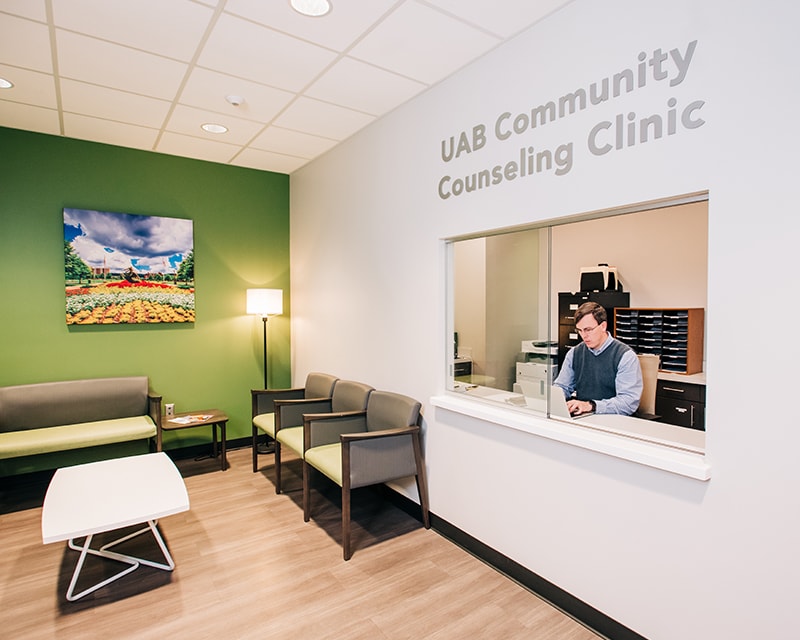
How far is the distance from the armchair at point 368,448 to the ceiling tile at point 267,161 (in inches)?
99.4

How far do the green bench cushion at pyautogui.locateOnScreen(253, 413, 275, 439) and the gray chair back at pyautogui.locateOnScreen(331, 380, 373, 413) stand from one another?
0.53 metres

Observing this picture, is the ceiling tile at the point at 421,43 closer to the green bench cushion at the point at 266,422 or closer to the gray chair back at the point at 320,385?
the gray chair back at the point at 320,385

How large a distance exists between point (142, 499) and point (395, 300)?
79.0 inches

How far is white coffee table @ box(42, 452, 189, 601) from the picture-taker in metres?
2.36

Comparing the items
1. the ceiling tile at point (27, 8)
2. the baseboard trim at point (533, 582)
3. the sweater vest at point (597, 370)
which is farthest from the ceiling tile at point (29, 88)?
the sweater vest at point (597, 370)

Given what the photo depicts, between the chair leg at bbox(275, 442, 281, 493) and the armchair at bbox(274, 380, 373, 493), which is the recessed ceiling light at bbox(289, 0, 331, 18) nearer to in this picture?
the armchair at bbox(274, 380, 373, 493)

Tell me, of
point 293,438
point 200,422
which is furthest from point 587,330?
point 200,422

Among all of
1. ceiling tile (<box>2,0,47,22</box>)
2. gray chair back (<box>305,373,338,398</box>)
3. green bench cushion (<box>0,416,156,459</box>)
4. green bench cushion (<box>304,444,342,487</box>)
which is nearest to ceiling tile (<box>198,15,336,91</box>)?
ceiling tile (<box>2,0,47,22</box>)

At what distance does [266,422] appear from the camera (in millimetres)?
4082

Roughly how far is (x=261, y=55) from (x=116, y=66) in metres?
0.91

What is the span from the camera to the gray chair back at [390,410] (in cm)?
313

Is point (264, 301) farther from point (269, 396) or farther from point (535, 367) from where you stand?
point (535, 367)

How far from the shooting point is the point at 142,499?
2.61 meters

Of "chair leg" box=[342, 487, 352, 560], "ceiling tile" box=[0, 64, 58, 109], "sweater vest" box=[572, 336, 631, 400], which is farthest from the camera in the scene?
"sweater vest" box=[572, 336, 631, 400]
